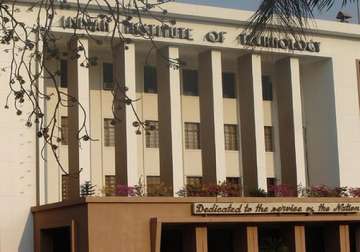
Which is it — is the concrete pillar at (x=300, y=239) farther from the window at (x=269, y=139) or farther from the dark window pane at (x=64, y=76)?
the dark window pane at (x=64, y=76)

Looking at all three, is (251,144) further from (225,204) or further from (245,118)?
(225,204)

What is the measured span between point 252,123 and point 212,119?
67.8 inches

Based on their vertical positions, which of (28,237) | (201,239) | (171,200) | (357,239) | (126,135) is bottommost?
(357,239)

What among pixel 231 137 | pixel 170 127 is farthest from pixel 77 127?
pixel 231 137

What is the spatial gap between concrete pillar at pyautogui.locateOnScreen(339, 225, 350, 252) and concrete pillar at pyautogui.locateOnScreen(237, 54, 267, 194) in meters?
3.83

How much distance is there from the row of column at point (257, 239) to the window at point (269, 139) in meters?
7.06

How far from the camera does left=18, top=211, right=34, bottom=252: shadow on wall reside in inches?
1013

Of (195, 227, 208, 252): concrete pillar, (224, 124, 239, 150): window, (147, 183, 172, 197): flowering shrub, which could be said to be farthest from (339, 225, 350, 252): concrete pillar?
(224, 124, 239, 150): window

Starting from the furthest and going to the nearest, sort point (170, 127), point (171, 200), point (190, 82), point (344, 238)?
point (190, 82) → point (170, 127) → point (344, 238) → point (171, 200)

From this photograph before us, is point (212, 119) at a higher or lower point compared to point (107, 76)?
lower

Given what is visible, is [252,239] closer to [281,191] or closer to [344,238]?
[281,191]

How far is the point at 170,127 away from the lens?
28.2 m

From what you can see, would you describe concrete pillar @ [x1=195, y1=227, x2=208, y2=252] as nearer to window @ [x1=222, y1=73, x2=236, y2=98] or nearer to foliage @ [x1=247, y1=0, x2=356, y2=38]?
window @ [x1=222, y1=73, x2=236, y2=98]

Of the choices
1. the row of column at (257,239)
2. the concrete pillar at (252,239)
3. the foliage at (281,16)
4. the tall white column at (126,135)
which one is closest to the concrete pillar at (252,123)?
the row of column at (257,239)
